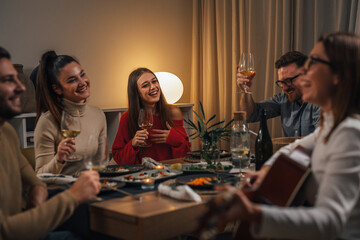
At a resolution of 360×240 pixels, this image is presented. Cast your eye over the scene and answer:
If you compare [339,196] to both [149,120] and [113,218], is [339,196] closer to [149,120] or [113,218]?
[113,218]

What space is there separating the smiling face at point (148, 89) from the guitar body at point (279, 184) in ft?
5.91

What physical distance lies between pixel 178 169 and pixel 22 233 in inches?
35.4

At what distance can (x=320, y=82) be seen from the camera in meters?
1.26

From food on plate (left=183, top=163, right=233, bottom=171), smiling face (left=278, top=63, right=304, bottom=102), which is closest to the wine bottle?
food on plate (left=183, top=163, right=233, bottom=171)

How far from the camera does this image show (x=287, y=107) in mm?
3117

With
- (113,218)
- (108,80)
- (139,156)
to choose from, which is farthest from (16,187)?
(108,80)

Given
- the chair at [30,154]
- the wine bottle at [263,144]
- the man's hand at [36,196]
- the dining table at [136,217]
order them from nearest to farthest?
the dining table at [136,217] → the man's hand at [36,196] → the wine bottle at [263,144] → the chair at [30,154]

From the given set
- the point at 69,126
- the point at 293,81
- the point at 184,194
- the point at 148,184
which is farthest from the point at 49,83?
the point at 293,81

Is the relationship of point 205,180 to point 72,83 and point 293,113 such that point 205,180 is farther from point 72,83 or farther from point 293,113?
point 293,113

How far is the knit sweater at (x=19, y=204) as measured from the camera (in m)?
1.31

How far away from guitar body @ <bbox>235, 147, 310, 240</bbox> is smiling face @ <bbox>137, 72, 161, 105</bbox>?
180 cm

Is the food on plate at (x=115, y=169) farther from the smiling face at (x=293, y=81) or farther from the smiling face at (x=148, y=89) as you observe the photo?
the smiling face at (x=293, y=81)

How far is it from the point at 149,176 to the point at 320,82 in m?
0.92

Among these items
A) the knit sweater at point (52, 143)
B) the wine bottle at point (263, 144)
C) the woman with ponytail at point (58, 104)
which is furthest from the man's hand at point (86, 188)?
the wine bottle at point (263, 144)
